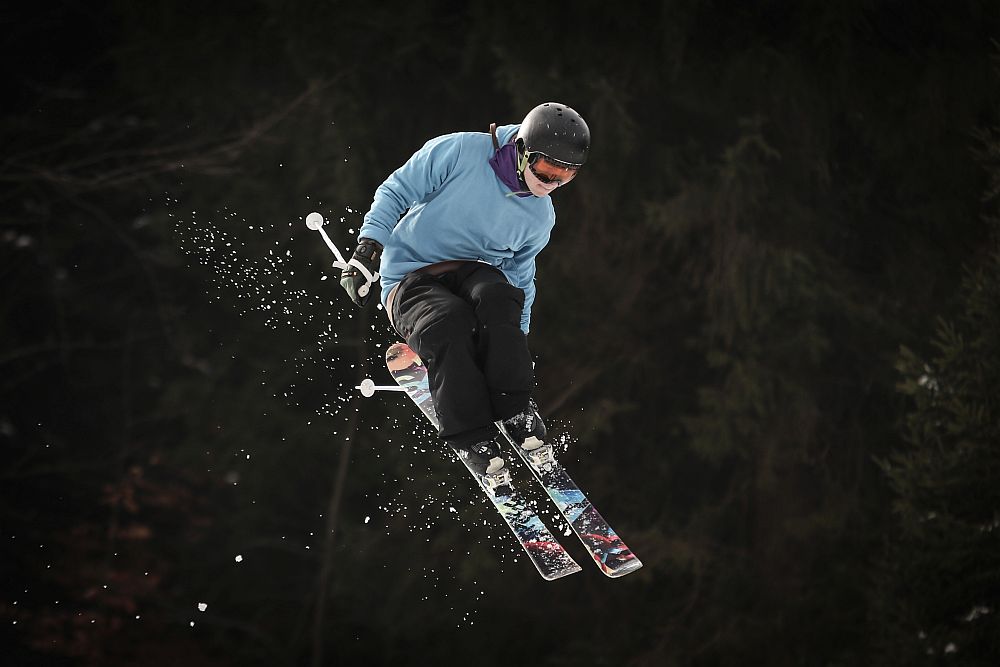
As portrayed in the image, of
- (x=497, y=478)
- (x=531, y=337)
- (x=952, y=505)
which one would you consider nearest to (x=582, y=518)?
(x=497, y=478)

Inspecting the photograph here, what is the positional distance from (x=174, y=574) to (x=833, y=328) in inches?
166

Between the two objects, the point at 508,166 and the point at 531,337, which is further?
the point at 531,337

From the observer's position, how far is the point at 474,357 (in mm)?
2990

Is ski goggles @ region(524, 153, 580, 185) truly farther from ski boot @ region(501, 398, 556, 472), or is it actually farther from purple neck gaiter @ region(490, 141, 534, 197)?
ski boot @ region(501, 398, 556, 472)

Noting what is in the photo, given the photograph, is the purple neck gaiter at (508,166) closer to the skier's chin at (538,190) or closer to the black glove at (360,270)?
the skier's chin at (538,190)

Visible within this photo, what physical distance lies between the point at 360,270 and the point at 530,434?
637 millimetres

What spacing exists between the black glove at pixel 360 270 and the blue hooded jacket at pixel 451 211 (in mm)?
34

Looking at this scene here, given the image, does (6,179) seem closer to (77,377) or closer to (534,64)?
(77,377)

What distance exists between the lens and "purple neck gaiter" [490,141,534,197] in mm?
3086

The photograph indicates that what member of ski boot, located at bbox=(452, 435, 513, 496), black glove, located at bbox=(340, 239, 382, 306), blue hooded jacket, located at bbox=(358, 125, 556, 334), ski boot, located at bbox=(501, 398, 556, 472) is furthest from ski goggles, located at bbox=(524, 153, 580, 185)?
ski boot, located at bbox=(452, 435, 513, 496)

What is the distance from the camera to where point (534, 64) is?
21.0 feet

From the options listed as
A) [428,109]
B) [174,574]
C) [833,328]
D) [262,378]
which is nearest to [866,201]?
[833,328]

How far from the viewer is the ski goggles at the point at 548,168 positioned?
2.98 m

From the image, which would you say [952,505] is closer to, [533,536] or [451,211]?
[533,536]
